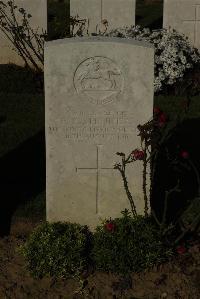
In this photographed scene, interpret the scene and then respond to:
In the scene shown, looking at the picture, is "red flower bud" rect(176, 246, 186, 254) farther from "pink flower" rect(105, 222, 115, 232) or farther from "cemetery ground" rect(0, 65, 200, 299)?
"pink flower" rect(105, 222, 115, 232)

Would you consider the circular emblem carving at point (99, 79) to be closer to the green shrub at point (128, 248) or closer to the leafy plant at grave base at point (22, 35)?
the green shrub at point (128, 248)

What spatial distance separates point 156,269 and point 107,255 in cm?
41

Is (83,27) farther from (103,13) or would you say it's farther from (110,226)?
(110,226)

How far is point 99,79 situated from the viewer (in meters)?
5.13

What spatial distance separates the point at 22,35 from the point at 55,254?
5731mm

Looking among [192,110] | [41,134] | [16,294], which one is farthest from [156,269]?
[192,110]

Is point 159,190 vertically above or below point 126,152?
below

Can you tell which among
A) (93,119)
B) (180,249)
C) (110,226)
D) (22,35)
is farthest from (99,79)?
(22,35)

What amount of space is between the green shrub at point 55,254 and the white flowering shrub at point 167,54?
439 cm

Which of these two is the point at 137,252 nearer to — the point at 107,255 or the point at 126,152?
the point at 107,255

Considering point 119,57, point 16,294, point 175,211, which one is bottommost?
point 16,294

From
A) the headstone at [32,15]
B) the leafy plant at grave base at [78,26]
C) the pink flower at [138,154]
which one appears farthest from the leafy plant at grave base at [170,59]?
the pink flower at [138,154]

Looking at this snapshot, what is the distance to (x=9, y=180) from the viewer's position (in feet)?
21.8

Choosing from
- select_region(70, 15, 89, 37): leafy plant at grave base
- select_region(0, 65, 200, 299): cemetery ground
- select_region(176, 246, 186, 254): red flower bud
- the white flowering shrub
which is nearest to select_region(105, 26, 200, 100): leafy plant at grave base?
the white flowering shrub
